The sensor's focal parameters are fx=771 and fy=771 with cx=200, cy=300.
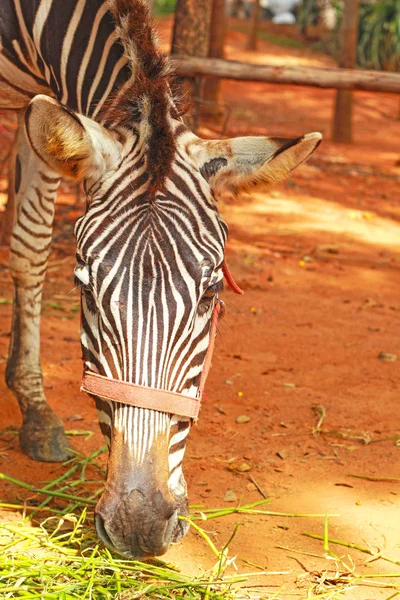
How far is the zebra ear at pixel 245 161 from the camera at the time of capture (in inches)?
116

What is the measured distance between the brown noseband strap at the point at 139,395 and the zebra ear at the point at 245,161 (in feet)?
2.84

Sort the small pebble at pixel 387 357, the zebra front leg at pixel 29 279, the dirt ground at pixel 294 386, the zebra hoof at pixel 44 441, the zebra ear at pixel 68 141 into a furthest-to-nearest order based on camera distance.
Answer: the small pebble at pixel 387 357
the zebra front leg at pixel 29 279
the zebra hoof at pixel 44 441
the dirt ground at pixel 294 386
the zebra ear at pixel 68 141

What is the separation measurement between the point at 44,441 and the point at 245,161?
2266 mm

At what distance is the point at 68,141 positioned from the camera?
2820 millimetres

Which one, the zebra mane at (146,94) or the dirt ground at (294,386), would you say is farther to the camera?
the dirt ground at (294,386)

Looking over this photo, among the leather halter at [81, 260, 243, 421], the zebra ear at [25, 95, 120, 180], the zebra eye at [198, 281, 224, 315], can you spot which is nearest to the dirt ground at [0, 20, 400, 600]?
the leather halter at [81, 260, 243, 421]

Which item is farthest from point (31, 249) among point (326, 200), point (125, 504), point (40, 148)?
point (326, 200)

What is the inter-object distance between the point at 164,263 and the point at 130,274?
126 mm

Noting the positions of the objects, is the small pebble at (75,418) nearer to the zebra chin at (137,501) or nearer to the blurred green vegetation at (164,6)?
the zebra chin at (137,501)

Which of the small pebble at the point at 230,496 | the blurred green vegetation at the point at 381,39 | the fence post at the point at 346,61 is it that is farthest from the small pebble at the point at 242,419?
the blurred green vegetation at the point at 381,39

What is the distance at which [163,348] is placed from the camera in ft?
8.86

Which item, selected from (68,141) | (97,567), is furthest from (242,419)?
(68,141)

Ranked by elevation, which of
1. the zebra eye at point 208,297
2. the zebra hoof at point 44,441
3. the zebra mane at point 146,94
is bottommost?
the zebra hoof at point 44,441

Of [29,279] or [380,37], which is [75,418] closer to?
[29,279]
